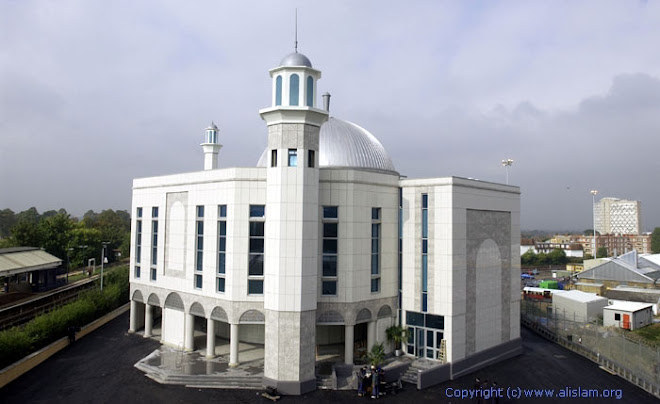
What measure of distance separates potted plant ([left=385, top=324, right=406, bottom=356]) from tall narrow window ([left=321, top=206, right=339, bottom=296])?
16.1 feet

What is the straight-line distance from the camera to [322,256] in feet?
83.4

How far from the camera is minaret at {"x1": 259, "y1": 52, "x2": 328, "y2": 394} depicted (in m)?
22.8

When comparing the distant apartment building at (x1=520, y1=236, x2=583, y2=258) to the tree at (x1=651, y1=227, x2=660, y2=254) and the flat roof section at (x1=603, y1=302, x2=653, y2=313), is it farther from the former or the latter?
the flat roof section at (x1=603, y1=302, x2=653, y2=313)

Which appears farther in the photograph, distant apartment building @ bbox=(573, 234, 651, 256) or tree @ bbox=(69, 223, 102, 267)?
distant apartment building @ bbox=(573, 234, 651, 256)

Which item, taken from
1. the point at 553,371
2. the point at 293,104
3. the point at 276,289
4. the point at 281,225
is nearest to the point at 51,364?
the point at 276,289

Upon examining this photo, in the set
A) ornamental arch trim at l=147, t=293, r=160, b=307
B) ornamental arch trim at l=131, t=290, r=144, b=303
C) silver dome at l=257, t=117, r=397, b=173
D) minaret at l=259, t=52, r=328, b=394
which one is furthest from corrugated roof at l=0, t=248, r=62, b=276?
minaret at l=259, t=52, r=328, b=394

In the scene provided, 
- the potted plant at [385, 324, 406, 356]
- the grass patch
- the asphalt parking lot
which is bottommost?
the grass patch

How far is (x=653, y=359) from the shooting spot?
83.1ft

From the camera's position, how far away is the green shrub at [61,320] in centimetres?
2437

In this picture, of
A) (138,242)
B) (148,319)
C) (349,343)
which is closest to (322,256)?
(349,343)

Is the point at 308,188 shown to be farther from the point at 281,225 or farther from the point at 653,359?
the point at 653,359

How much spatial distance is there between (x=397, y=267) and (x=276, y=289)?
29.3ft

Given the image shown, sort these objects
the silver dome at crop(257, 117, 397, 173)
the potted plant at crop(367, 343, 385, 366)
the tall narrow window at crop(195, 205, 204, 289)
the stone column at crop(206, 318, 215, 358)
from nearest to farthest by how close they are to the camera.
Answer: the potted plant at crop(367, 343, 385, 366) < the stone column at crop(206, 318, 215, 358) < the tall narrow window at crop(195, 205, 204, 289) < the silver dome at crop(257, 117, 397, 173)

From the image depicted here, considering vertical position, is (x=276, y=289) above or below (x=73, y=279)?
above
